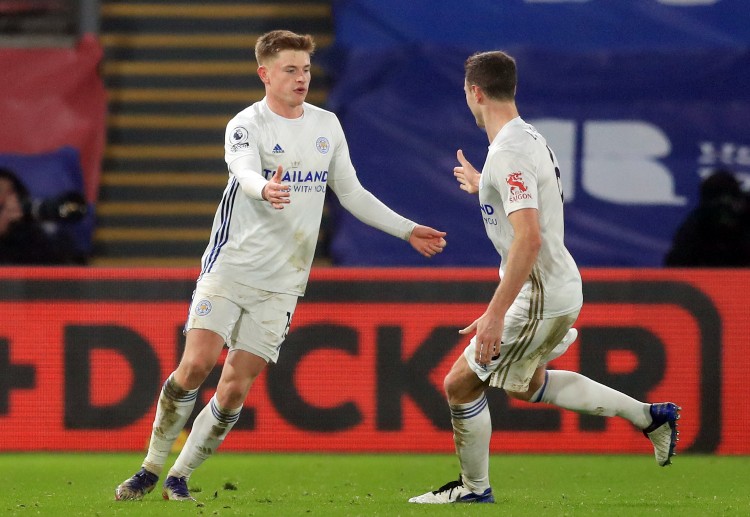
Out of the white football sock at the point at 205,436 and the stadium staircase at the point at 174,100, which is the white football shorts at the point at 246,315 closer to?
the white football sock at the point at 205,436

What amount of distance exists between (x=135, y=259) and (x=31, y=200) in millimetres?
1063

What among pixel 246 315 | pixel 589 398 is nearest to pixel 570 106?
pixel 589 398

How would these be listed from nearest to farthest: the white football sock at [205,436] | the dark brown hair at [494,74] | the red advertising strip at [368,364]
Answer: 1. the dark brown hair at [494,74]
2. the white football sock at [205,436]
3. the red advertising strip at [368,364]

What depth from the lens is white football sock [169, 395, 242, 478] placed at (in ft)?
20.5

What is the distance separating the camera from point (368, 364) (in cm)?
884

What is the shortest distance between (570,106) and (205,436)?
217 inches

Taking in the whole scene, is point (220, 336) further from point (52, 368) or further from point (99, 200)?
point (99, 200)

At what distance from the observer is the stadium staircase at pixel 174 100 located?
1177 centimetres

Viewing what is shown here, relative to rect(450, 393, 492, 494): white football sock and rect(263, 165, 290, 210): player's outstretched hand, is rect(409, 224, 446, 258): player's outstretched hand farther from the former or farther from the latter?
rect(263, 165, 290, 210): player's outstretched hand

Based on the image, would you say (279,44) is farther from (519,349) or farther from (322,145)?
(519,349)

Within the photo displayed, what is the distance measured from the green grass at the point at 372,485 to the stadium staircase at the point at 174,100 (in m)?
3.44

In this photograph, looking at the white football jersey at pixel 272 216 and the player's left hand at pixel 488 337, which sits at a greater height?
the white football jersey at pixel 272 216

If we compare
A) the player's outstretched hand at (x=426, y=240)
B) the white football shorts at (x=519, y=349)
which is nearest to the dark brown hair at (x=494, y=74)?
the player's outstretched hand at (x=426, y=240)

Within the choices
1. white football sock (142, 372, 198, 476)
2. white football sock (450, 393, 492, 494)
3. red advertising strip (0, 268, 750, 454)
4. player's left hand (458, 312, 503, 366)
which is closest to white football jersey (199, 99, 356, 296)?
white football sock (142, 372, 198, 476)
